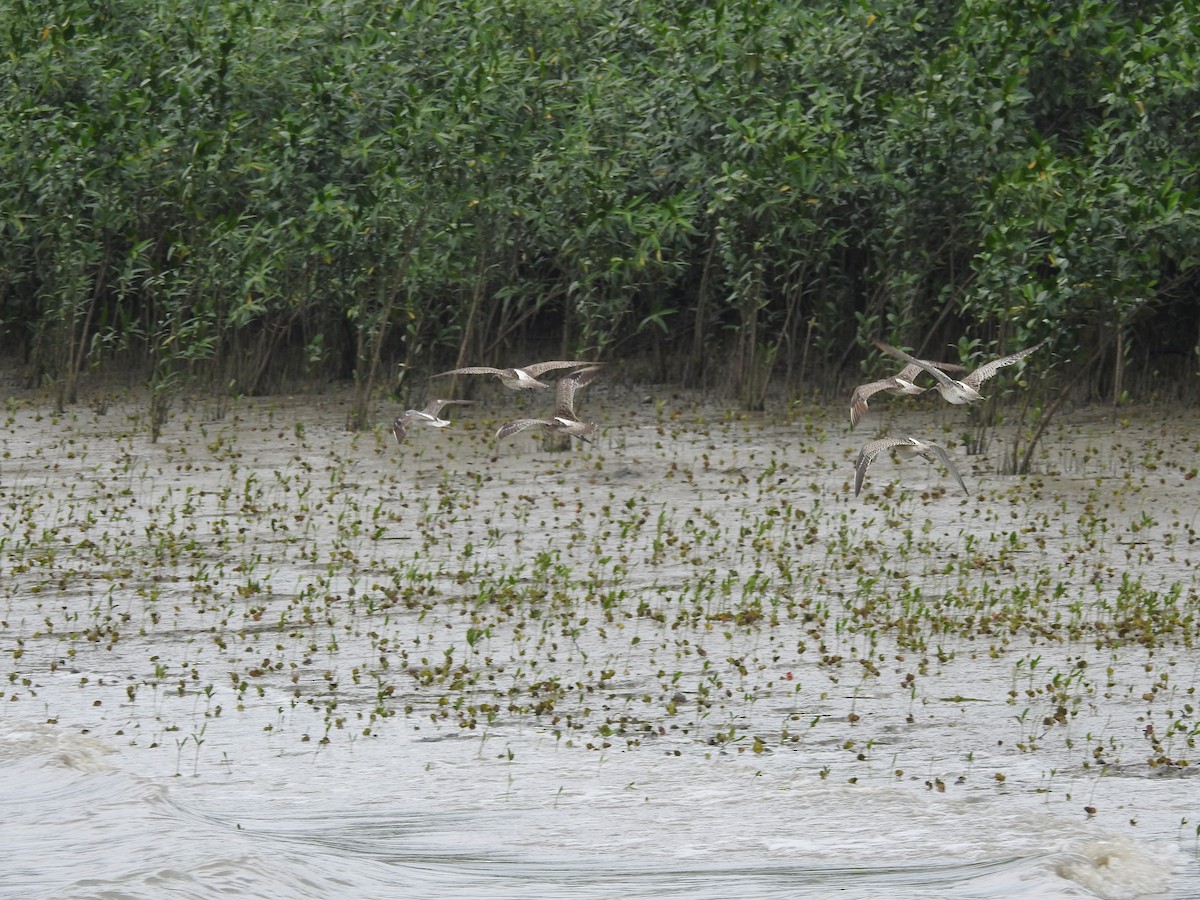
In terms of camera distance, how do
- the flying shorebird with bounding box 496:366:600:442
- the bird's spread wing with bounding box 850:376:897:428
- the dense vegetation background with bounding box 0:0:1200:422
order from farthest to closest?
1. the dense vegetation background with bounding box 0:0:1200:422
2. the flying shorebird with bounding box 496:366:600:442
3. the bird's spread wing with bounding box 850:376:897:428

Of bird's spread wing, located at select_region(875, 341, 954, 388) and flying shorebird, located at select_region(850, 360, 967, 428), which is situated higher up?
bird's spread wing, located at select_region(875, 341, 954, 388)

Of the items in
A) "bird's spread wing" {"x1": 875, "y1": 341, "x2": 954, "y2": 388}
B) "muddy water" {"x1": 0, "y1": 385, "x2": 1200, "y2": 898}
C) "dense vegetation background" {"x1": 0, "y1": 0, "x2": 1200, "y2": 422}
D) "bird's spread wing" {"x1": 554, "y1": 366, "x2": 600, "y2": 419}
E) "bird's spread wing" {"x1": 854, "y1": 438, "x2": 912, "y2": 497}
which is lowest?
"muddy water" {"x1": 0, "y1": 385, "x2": 1200, "y2": 898}

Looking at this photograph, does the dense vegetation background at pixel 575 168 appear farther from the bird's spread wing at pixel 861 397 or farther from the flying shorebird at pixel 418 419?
the bird's spread wing at pixel 861 397

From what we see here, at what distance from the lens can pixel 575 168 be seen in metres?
16.3

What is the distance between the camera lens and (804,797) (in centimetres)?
727

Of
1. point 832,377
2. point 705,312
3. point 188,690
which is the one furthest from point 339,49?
point 188,690

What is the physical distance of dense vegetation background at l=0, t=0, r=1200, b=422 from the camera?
16047 mm

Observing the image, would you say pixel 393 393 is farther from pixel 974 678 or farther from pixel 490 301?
pixel 974 678

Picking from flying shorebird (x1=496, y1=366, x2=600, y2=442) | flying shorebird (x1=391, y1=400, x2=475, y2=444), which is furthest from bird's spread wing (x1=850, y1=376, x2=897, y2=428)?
flying shorebird (x1=391, y1=400, x2=475, y2=444)

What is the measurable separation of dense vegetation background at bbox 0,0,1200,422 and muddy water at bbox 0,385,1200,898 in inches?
82.0

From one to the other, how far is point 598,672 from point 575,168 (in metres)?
7.96

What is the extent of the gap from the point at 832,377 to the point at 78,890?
40.8 ft

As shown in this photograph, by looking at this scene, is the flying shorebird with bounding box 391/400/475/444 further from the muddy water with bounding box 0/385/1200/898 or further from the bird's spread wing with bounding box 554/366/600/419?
the muddy water with bounding box 0/385/1200/898

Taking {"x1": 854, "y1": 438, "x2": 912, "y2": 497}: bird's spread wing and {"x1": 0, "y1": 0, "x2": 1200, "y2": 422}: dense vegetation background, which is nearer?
{"x1": 854, "y1": 438, "x2": 912, "y2": 497}: bird's spread wing
